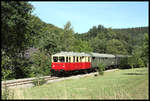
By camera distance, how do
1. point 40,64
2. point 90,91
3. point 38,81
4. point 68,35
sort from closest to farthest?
1. point 90,91
2. point 38,81
3. point 40,64
4. point 68,35

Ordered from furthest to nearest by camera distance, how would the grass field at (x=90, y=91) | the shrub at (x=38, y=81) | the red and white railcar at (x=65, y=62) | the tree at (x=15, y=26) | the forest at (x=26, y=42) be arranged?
the red and white railcar at (x=65, y=62), the forest at (x=26, y=42), the tree at (x=15, y=26), the shrub at (x=38, y=81), the grass field at (x=90, y=91)

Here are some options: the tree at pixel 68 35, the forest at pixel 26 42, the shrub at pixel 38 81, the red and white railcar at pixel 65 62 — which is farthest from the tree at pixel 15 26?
the tree at pixel 68 35

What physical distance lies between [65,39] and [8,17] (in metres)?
31.8

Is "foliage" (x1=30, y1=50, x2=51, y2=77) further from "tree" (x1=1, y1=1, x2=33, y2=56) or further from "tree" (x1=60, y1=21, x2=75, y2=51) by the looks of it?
"tree" (x1=60, y1=21, x2=75, y2=51)

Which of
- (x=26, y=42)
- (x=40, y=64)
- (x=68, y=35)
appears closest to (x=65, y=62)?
(x=40, y=64)

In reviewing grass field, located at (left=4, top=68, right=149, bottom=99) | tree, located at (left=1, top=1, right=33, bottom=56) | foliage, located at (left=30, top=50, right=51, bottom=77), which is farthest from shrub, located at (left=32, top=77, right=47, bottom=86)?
foliage, located at (left=30, top=50, right=51, bottom=77)

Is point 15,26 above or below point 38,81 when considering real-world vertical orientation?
above

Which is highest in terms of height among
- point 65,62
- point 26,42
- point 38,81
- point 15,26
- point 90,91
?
point 15,26

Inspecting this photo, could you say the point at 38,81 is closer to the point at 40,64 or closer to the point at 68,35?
the point at 40,64

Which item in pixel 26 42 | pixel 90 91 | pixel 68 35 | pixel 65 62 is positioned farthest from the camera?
pixel 68 35

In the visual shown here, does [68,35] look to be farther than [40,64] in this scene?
Yes

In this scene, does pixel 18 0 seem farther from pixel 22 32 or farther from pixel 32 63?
pixel 32 63

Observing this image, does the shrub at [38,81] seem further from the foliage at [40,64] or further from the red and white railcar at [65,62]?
the foliage at [40,64]

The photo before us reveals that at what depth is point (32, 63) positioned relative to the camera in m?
23.0
